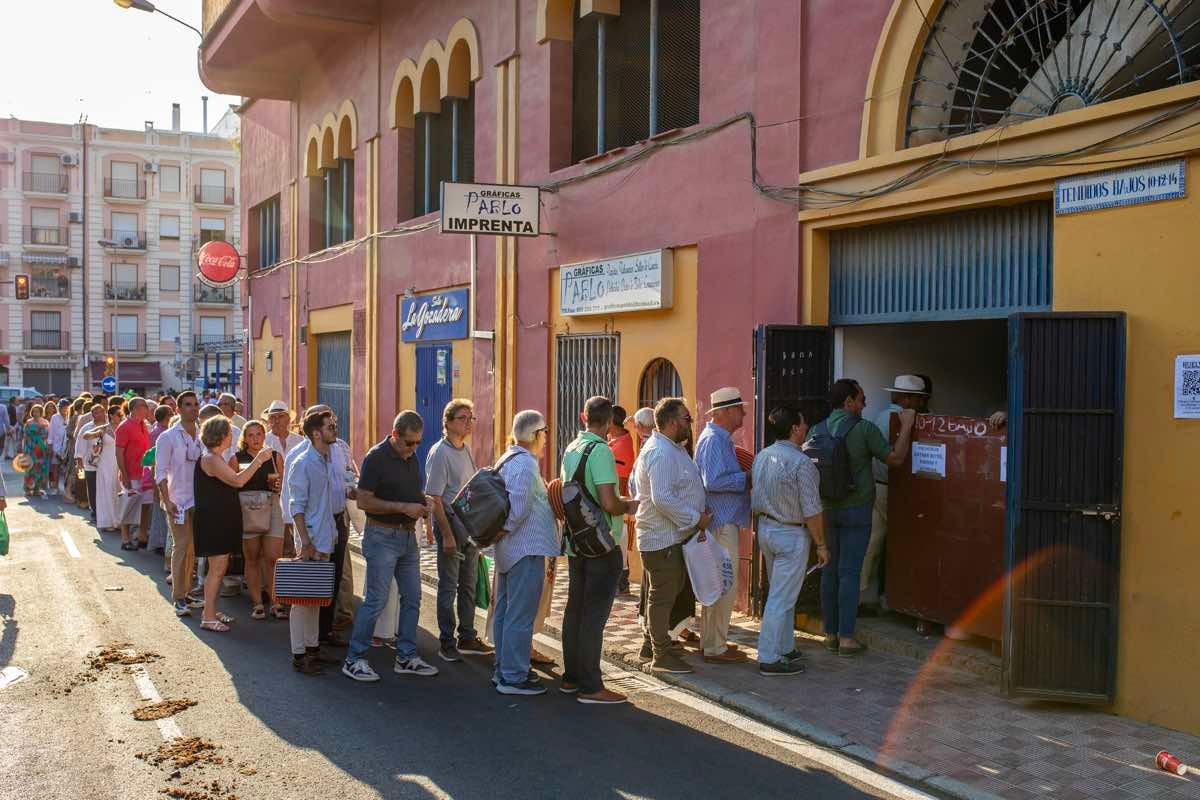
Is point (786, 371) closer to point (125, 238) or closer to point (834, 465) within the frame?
point (834, 465)

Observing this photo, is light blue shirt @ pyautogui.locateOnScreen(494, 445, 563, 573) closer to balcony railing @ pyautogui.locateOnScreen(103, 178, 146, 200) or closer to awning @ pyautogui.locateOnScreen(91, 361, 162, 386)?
awning @ pyautogui.locateOnScreen(91, 361, 162, 386)

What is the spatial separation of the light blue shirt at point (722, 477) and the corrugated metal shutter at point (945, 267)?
65.9 inches

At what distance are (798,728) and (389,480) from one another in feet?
9.88

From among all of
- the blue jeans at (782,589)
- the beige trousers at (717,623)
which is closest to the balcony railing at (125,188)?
the beige trousers at (717,623)

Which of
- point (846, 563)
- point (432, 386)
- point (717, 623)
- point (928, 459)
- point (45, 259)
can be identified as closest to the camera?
point (717, 623)

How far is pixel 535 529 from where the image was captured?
277 inches

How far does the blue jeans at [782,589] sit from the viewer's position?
743 centimetres

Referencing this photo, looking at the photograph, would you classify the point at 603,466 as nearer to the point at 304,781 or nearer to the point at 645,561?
the point at 645,561

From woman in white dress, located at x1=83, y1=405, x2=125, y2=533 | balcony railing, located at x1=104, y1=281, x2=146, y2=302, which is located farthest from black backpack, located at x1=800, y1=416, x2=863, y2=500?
balcony railing, located at x1=104, y1=281, x2=146, y2=302

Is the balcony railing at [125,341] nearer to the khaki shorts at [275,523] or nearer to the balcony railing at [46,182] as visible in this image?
the balcony railing at [46,182]

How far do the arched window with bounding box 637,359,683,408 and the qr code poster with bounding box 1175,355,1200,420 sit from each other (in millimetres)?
5136

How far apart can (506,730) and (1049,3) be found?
5.88 metres

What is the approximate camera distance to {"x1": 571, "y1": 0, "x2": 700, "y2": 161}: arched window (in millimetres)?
11008

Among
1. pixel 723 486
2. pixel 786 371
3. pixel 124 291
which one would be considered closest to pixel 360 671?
pixel 723 486
